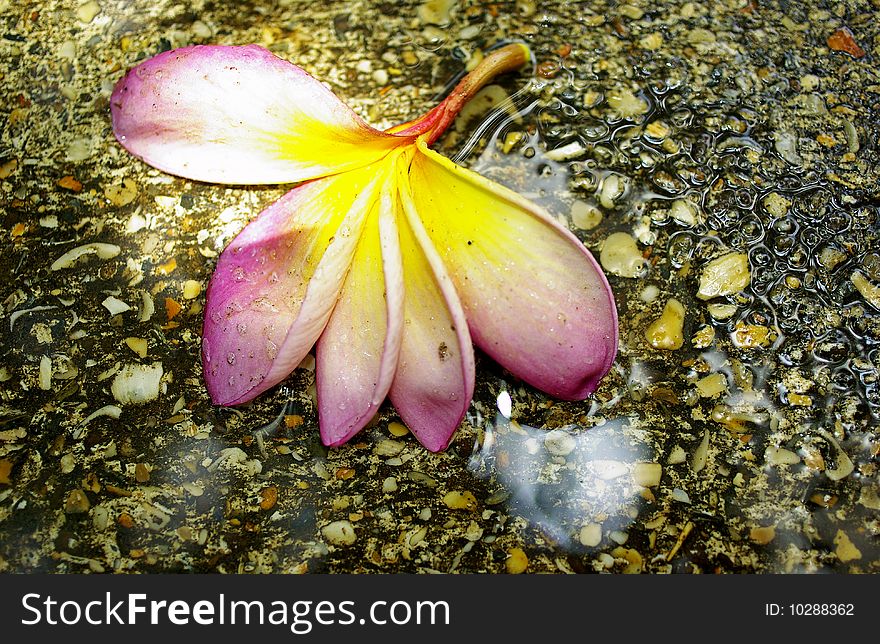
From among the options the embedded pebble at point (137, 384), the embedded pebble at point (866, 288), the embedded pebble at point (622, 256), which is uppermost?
the embedded pebble at point (622, 256)

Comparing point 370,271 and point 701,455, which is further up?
point 370,271

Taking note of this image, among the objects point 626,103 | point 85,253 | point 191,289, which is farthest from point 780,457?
point 85,253

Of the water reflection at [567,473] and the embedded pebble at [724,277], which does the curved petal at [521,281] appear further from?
the embedded pebble at [724,277]

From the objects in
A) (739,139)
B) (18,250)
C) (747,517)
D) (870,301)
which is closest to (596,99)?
(739,139)

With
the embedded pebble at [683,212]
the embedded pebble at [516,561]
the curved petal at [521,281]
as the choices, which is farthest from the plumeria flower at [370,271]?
the embedded pebble at [683,212]

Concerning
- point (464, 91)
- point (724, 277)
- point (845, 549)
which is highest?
point (464, 91)

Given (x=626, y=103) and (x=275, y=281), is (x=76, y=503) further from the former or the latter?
(x=626, y=103)

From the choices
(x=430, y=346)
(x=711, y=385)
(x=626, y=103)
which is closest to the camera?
(x=430, y=346)
